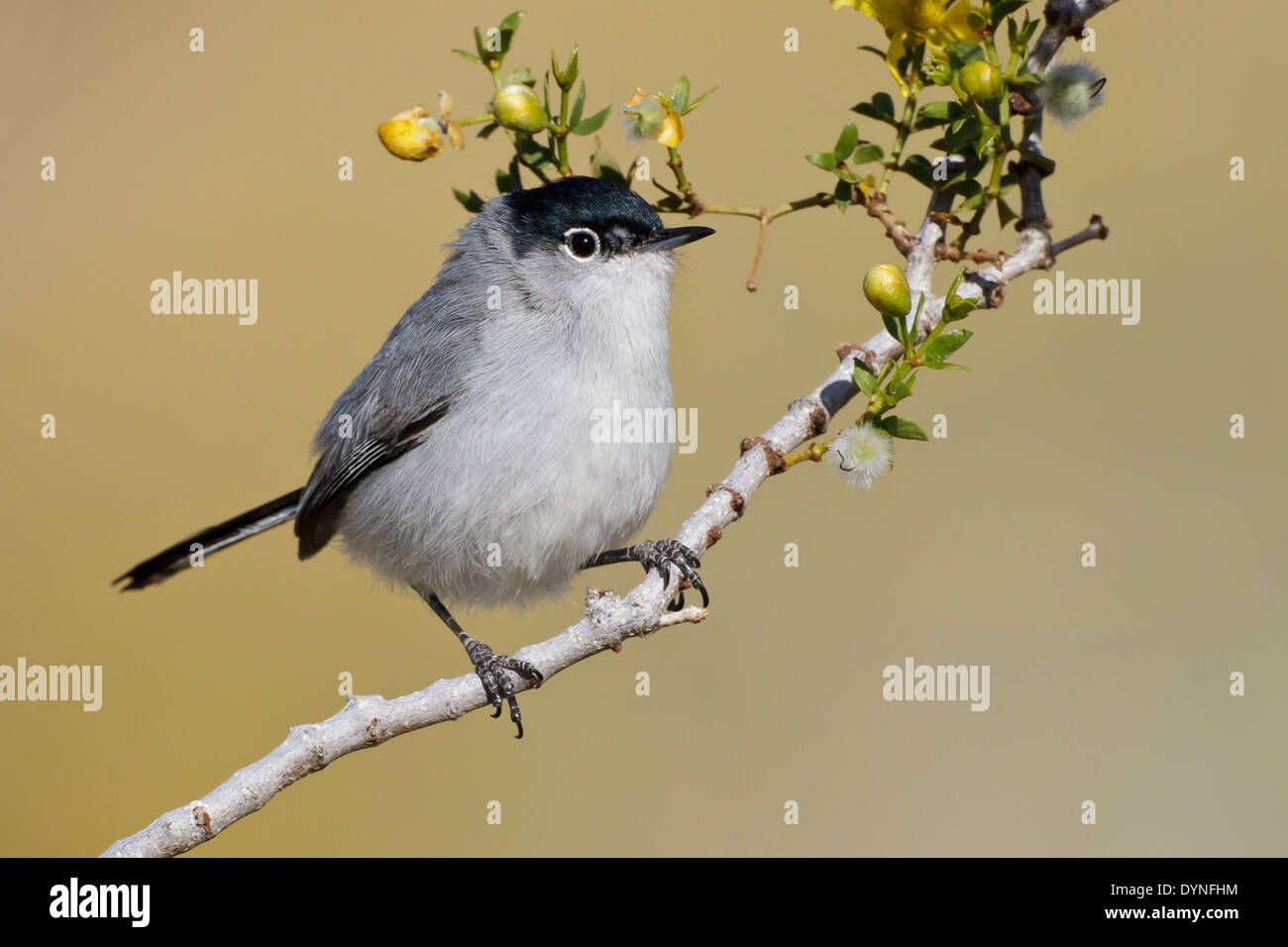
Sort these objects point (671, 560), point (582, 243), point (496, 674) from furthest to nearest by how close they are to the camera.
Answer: point (582, 243)
point (496, 674)
point (671, 560)

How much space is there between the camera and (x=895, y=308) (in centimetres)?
150

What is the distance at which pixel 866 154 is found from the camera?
175 cm

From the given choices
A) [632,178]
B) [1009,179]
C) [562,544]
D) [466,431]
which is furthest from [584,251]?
[1009,179]

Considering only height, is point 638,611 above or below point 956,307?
below

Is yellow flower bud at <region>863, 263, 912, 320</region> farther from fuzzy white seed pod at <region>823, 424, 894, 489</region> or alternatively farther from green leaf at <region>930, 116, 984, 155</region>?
green leaf at <region>930, 116, 984, 155</region>

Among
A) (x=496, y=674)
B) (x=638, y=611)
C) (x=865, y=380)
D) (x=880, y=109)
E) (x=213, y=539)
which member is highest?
(x=880, y=109)

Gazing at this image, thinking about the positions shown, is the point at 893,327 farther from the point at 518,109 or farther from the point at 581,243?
the point at 581,243

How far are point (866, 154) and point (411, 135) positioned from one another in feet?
2.55

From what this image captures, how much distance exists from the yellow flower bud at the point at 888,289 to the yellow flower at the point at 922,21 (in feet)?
1.38

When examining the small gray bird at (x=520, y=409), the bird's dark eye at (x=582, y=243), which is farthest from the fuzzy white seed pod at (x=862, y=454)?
the bird's dark eye at (x=582, y=243)

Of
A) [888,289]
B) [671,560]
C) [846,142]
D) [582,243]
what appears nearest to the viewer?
[888,289]

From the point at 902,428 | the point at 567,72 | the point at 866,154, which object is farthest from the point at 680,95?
the point at 902,428

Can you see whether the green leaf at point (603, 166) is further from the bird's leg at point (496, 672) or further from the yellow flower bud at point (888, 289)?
the bird's leg at point (496, 672)
